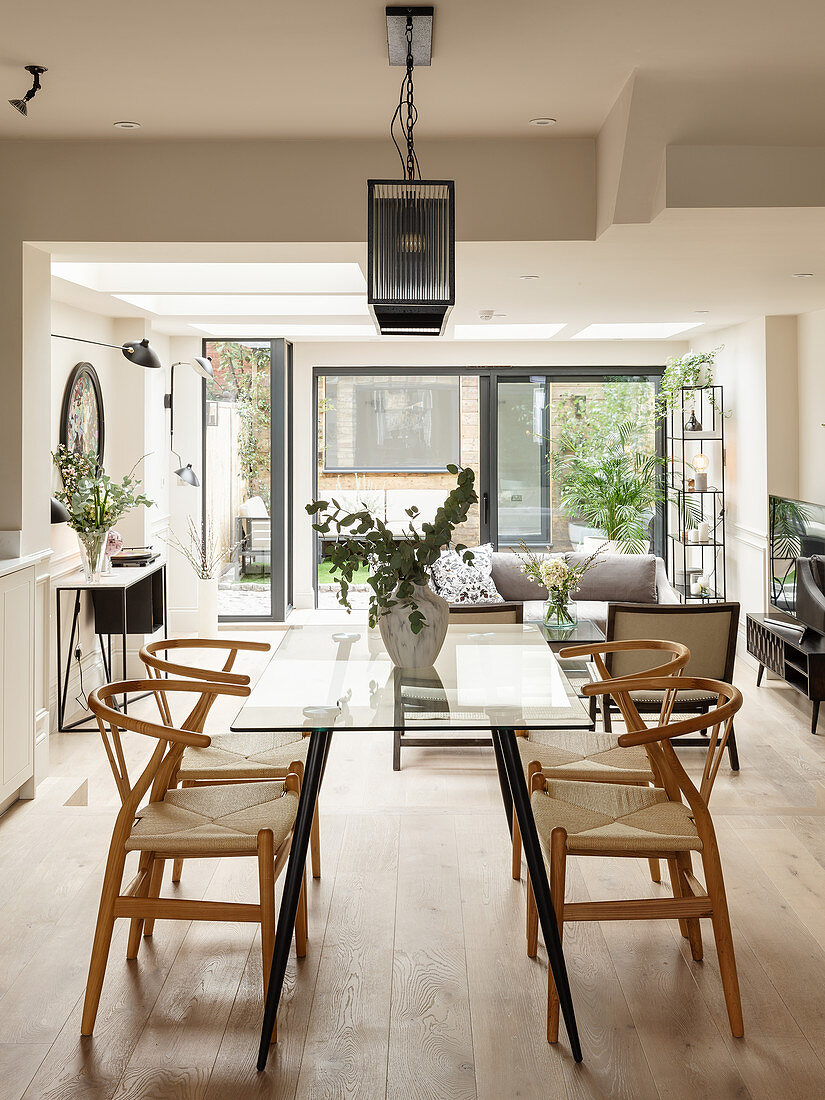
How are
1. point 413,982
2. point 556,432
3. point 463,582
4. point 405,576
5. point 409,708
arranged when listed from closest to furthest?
point 409,708
point 413,982
point 405,576
point 463,582
point 556,432

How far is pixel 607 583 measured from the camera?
739 cm

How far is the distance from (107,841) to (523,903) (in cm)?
144

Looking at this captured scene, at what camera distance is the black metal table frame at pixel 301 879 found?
2.19 meters

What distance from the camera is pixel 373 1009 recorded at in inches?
93.5

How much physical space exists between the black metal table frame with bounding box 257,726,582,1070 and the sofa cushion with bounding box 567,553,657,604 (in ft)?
16.3

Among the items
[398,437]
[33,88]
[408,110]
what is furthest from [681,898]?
[398,437]

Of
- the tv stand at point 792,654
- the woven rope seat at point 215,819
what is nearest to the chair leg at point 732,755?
the tv stand at point 792,654

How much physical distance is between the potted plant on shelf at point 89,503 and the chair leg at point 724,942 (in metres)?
4.08

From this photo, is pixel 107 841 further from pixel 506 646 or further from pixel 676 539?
pixel 676 539

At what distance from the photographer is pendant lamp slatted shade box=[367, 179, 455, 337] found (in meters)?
2.48

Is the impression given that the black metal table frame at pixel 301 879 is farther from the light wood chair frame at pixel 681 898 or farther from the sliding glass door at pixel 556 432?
the sliding glass door at pixel 556 432

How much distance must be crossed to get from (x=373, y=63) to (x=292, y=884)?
2434 mm

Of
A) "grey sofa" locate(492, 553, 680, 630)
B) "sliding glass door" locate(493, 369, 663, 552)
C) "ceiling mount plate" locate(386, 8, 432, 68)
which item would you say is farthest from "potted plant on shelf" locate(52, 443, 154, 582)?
"sliding glass door" locate(493, 369, 663, 552)

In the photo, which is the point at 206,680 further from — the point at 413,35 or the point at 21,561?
the point at 413,35
